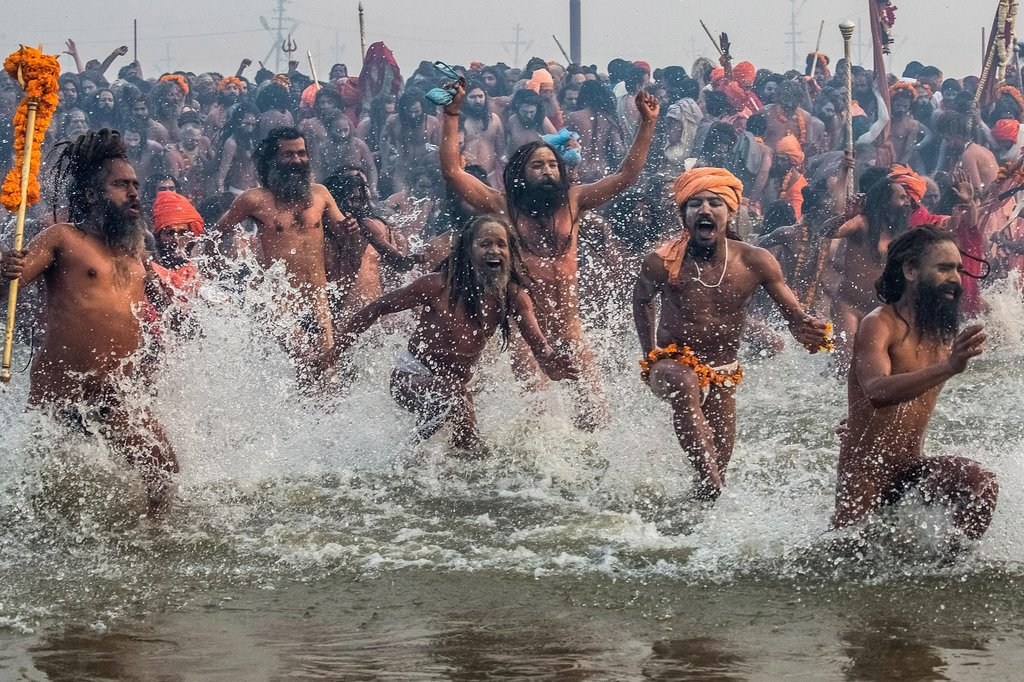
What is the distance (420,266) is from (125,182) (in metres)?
3.60

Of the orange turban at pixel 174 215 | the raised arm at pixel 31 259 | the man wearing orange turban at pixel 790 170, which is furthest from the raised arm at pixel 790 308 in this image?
the man wearing orange turban at pixel 790 170

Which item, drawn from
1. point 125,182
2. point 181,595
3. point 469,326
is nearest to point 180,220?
point 469,326

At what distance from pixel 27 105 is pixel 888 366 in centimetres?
355

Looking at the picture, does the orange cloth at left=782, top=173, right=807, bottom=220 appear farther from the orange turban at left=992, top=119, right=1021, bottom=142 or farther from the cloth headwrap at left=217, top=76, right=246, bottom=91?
the cloth headwrap at left=217, top=76, right=246, bottom=91

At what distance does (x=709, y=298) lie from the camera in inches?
283

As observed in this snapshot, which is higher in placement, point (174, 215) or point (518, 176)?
point (174, 215)

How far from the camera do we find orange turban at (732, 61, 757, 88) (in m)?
20.0

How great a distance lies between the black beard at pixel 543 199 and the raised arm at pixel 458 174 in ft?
0.47

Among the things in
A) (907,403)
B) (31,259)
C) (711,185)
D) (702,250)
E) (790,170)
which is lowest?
(907,403)

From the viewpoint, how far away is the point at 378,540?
6484 mm

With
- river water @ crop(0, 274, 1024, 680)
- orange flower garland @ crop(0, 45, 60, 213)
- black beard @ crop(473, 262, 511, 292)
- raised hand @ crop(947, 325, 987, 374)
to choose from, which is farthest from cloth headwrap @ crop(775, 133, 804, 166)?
raised hand @ crop(947, 325, 987, 374)

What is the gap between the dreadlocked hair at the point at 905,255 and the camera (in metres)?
5.72

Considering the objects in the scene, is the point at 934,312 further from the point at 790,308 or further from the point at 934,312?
the point at 790,308

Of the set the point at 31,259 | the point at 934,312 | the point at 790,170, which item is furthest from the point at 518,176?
the point at 790,170
